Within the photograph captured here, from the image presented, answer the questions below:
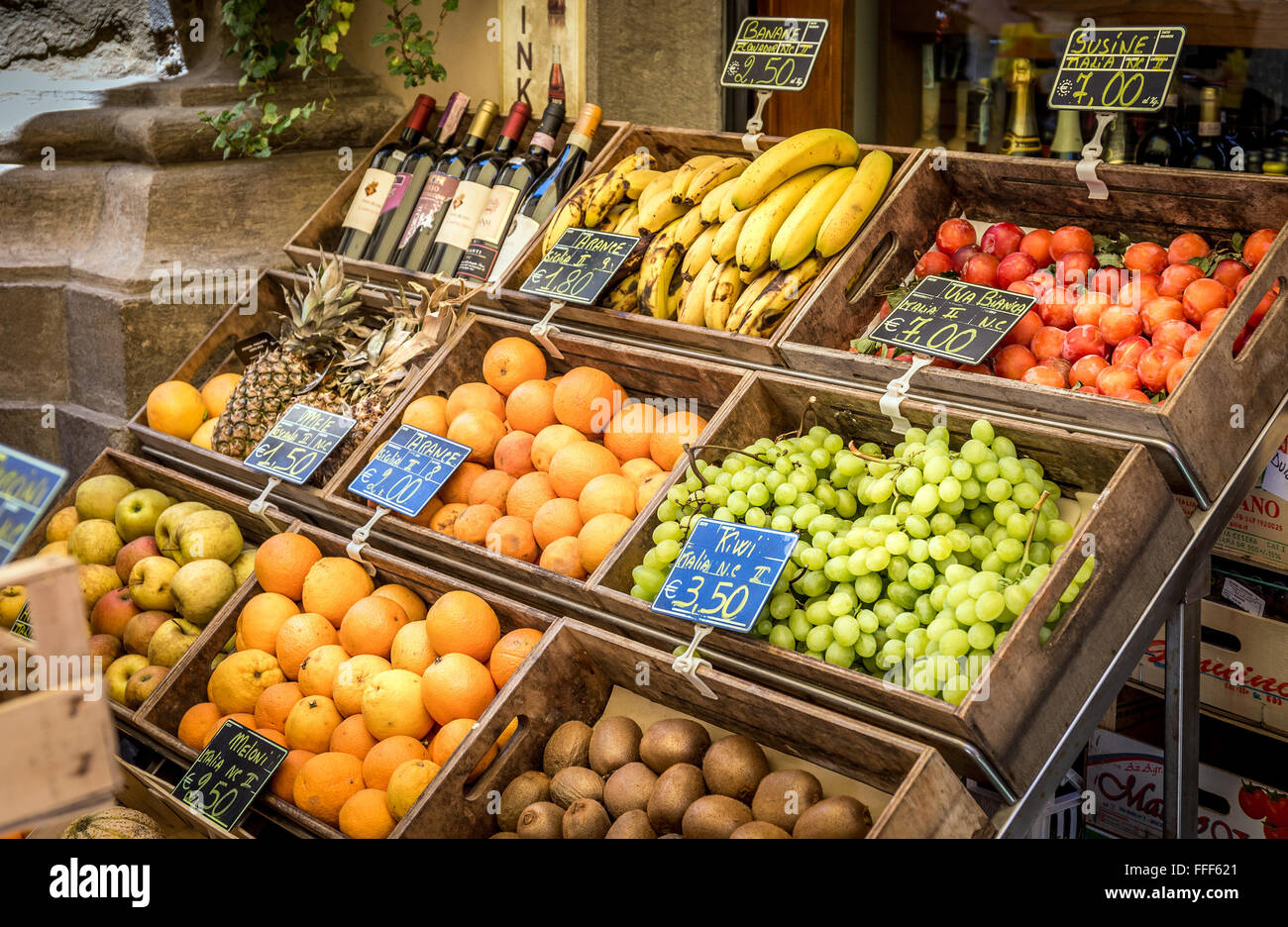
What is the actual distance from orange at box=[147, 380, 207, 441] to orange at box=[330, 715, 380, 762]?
52.6 inches

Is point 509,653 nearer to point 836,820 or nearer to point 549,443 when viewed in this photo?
point 549,443

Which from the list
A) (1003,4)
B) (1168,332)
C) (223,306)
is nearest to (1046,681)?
(1168,332)

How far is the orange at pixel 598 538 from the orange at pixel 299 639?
60 cm

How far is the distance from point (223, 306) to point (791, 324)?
2.28 meters

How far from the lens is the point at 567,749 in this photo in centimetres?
203

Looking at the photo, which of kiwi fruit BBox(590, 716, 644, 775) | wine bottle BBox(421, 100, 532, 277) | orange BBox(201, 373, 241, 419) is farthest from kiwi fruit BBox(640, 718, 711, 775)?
orange BBox(201, 373, 241, 419)

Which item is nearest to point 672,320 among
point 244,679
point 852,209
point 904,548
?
A: point 852,209

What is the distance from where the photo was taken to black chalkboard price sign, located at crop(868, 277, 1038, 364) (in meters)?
2.16

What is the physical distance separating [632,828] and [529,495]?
832mm

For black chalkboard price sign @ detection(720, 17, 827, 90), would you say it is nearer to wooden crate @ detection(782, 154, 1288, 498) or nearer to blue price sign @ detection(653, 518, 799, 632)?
wooden crate @ detection(782, 154, 1288, 498)

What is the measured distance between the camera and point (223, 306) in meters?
3.80

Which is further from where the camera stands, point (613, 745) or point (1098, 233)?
point (1098, 233)

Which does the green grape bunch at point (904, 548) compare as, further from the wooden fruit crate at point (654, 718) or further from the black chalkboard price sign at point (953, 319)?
the black chalkboard price sign at point (953, 319)
